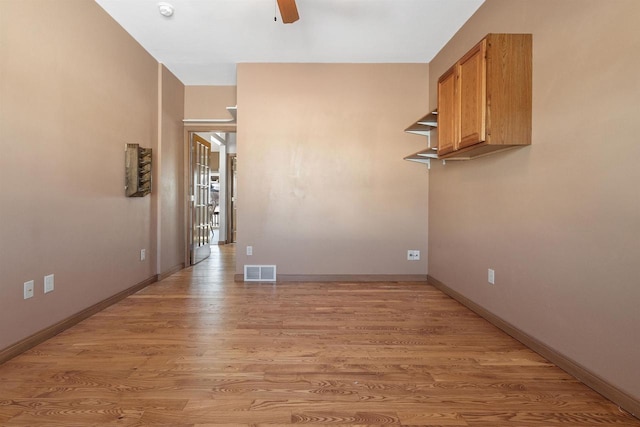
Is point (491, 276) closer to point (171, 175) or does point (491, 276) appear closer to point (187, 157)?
point (171, 175)

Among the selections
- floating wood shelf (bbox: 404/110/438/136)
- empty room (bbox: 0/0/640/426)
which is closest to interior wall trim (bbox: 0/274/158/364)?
empty room (bbox: 0/0/640/426)

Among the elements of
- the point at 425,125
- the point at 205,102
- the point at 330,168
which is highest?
the point at 205,102

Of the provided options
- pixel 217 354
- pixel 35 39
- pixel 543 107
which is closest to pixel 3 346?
pixel 217 354

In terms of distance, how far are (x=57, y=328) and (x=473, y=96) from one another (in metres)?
3.61

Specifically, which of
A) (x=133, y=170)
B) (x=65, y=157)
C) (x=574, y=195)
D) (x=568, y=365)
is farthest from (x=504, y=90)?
(x=133, y=170)

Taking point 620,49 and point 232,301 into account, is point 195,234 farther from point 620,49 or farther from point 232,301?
point 620,49

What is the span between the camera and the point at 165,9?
113 inches

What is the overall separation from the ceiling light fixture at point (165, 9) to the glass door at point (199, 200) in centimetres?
205

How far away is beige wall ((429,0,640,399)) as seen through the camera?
5.01ft

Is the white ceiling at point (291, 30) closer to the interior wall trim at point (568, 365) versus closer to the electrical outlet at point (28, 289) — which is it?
the electrical outlet at point (28, 289)

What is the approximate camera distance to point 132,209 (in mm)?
3422

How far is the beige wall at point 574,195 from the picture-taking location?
60.2 inches

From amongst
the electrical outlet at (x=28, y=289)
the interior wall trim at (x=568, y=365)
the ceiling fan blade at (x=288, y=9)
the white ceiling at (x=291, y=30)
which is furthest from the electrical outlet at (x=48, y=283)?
the interior wall trim at (x=568, y=365)

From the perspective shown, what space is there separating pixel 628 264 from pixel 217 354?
92.2 inches
